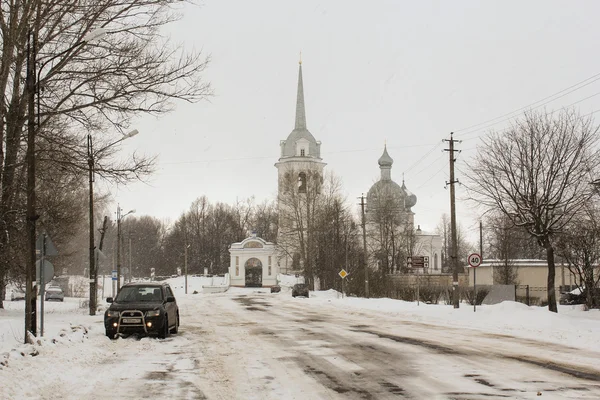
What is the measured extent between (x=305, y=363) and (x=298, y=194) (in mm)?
64860

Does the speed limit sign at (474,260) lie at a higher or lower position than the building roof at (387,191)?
lower

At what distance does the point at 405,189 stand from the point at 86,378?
95052 millimetres

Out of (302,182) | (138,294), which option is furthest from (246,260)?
(138,294)

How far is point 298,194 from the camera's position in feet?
253

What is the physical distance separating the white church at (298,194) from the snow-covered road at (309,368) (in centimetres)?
5634

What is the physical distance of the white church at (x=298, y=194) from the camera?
7925 cm

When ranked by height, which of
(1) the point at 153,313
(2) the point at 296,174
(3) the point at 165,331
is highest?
(2) the point at 296,174

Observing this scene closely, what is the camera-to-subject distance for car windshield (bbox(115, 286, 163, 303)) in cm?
1889

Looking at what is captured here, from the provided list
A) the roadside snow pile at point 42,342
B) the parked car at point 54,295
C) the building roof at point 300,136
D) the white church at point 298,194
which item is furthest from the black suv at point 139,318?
the building roof at point 300,136

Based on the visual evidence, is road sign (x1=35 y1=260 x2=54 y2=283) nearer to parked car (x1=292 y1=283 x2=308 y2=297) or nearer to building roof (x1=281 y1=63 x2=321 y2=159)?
parked car (x1=292 y1=283 x2=308 y2=297)

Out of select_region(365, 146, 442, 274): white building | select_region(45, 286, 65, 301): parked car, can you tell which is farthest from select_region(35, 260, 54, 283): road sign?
select_region(365, 146, 442, 274): white building

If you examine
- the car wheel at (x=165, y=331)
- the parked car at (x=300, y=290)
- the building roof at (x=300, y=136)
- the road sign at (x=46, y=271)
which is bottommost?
the parked car at (x=300, y=290)

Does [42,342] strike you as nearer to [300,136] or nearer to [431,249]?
[300,136]

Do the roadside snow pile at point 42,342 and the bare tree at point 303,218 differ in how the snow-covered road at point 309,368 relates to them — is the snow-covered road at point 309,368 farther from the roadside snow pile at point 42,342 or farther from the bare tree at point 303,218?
the bare tree at point 303,218
